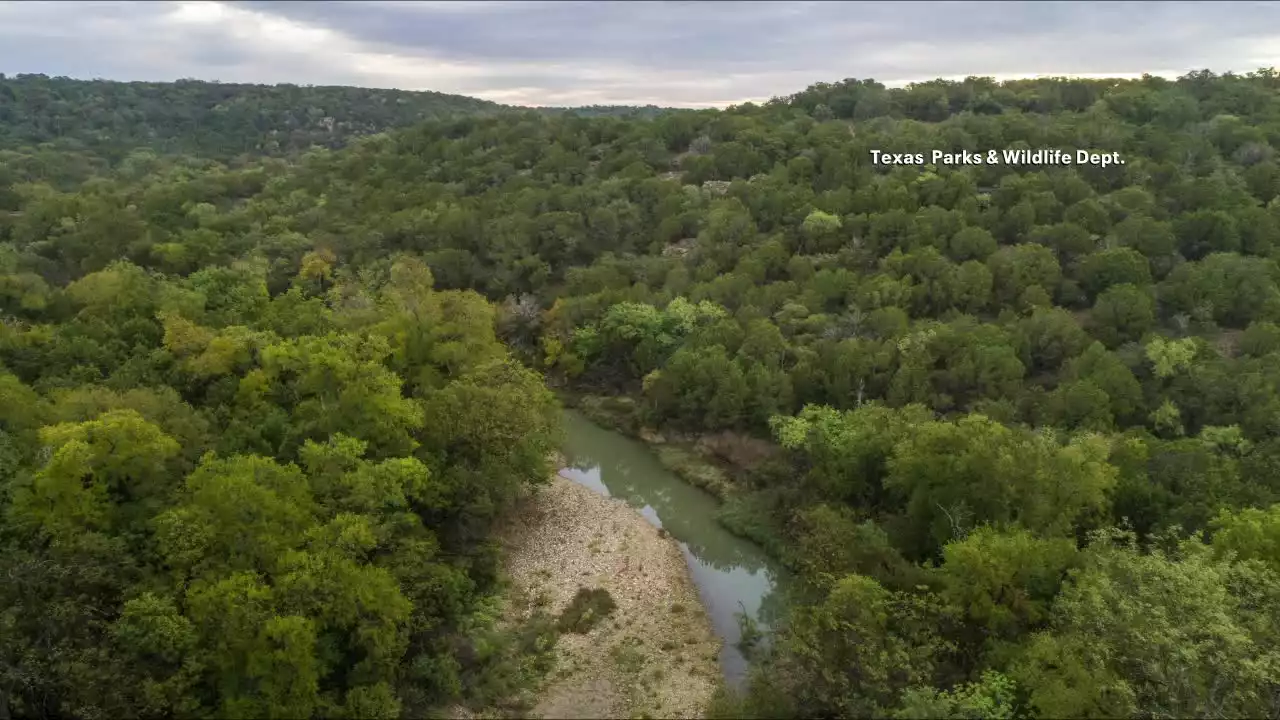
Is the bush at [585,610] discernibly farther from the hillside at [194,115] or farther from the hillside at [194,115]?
the hillside at [194,115]

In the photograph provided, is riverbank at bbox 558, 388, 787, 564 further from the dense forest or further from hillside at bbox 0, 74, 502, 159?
hillside at bbox 0, 74, 502, 159

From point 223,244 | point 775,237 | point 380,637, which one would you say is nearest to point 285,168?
point 223,244

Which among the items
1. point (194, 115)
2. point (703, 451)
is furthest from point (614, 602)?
point (194, 115)

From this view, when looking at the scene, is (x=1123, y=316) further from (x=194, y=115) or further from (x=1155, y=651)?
(x=194, y=115)

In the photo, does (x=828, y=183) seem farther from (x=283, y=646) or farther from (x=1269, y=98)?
(x=283, y=646)

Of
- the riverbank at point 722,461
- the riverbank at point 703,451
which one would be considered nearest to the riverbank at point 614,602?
the riverbank at point 722,461

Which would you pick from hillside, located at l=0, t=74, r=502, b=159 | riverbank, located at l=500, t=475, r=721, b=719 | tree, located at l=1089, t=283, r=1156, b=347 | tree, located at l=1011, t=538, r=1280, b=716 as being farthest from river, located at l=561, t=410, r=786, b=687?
hillside, located at l=0, t=74, r=502, b=159
